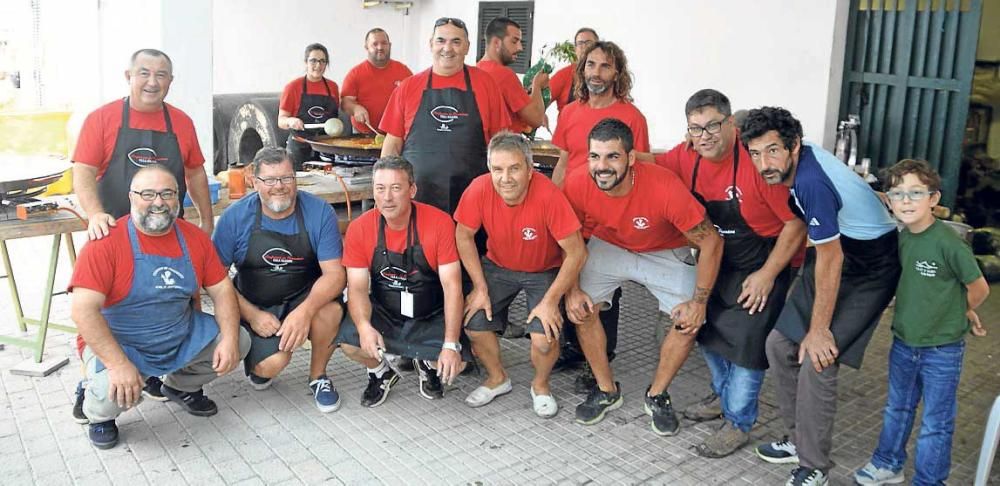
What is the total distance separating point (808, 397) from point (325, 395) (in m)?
2.15

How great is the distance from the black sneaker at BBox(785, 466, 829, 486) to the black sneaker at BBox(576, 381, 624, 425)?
96cm

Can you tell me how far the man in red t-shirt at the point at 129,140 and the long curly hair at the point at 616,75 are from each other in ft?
6.82

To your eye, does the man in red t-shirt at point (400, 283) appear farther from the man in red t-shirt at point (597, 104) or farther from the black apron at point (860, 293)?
the black apron at point (860, 293)

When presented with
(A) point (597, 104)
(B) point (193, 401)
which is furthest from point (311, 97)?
(B) point (193, 401)

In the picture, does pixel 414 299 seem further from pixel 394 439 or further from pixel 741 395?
pixel 741 395

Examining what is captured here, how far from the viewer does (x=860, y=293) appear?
11.9 ft

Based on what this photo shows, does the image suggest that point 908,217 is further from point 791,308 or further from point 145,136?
point 145,136

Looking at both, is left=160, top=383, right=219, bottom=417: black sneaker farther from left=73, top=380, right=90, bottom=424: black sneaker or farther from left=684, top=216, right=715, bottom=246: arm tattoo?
left=684, top=216, right=715, bottom=246: arm tattoo

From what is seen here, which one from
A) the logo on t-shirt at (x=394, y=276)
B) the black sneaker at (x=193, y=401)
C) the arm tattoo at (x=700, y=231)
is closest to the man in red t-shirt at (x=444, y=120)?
the logo on t-shirt at (x=394, y=276)

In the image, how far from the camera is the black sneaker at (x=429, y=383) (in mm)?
4562

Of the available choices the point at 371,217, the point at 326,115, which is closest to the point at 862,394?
the point at 371,217

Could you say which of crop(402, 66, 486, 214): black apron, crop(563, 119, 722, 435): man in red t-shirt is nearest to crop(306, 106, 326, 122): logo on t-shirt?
crop(402, 66, 486, 214): black apron

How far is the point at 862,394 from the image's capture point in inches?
188

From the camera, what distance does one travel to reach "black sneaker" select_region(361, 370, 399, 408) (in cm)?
444
